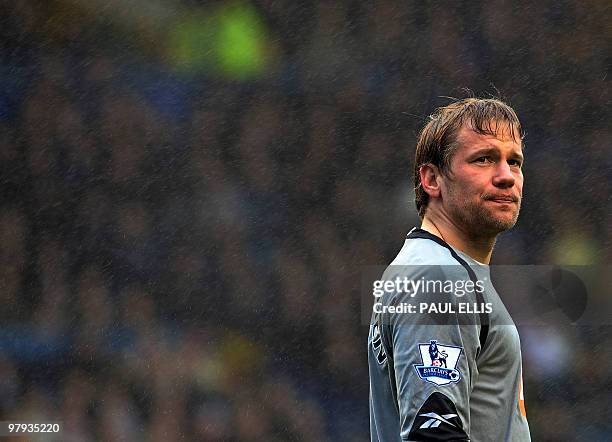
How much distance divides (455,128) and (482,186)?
15cm

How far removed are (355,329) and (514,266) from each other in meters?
0.82

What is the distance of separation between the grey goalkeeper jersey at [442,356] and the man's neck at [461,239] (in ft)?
0.17

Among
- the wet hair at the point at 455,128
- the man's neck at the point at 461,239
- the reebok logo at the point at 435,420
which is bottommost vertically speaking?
the reebok logo at the point at 435,420

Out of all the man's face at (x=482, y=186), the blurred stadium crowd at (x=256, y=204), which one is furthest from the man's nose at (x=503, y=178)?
the blurred stadium crowd at (x=256, y=204)

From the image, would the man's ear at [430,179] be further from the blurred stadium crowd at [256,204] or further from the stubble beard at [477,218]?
the blurred stadium crowd at [256,204]

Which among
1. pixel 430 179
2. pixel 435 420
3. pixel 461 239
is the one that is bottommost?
pixel 435 420

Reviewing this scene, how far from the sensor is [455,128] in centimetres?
189

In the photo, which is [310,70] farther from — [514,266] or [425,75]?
[514,266]

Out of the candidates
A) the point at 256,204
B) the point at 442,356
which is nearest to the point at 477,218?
the point at 442,356

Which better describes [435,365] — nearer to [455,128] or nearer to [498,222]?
[498,222]

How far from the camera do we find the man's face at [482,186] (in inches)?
71.4

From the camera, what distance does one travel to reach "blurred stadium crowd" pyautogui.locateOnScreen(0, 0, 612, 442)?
4375 mm

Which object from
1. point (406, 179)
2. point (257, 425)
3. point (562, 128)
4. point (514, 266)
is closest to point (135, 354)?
point (257, 425)

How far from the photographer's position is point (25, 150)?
4.65 m
